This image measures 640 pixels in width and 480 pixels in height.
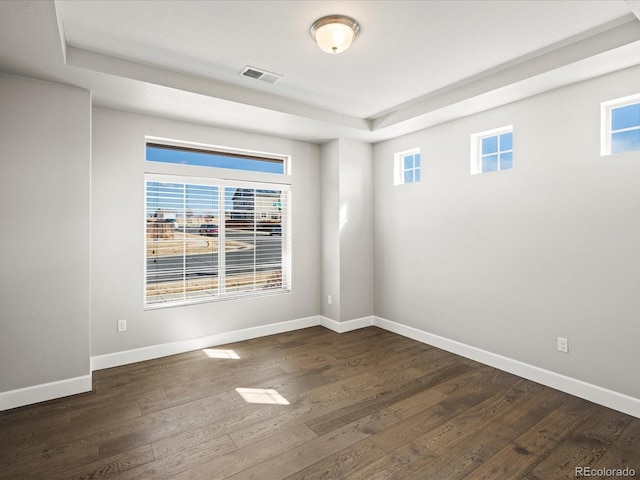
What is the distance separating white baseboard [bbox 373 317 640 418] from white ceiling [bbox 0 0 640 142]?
2.48 m

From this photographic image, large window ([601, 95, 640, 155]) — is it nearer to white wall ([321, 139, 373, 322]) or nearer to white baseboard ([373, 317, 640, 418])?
white baseboard ([373, 317, 640, 418])

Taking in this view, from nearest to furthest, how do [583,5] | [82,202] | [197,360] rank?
1. [583,5]
2. [82,202]
3. [197,360]

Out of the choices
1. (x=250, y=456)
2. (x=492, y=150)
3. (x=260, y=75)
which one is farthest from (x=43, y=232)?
(x=492, y=150)

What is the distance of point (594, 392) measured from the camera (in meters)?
2.76

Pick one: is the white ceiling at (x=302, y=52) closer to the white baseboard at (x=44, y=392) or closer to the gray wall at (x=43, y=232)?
the gray wall at (x=43, y=232)

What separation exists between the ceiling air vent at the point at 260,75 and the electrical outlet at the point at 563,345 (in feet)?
11.0

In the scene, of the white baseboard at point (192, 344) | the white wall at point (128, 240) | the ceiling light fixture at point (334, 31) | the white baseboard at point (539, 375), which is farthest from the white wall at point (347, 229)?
the ceiling light fixture at point (334, 31)

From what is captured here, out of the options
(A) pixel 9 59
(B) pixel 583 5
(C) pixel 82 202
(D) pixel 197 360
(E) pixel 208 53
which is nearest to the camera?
(B) pixel 583 5

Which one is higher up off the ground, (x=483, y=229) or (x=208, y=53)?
(x=208, y=53)

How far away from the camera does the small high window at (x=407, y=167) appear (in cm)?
440

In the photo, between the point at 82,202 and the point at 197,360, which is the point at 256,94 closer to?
the point at 82,202

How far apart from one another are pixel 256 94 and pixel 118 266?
7.28 ft

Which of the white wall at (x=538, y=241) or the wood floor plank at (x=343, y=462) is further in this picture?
the white wall at (x=538, y=241)

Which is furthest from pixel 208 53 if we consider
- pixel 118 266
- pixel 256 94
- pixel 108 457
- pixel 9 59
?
pixel 108 457
